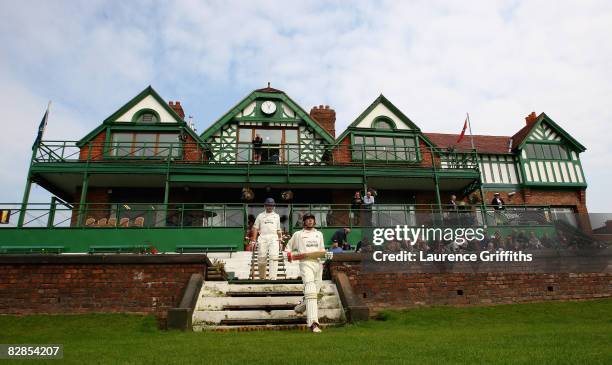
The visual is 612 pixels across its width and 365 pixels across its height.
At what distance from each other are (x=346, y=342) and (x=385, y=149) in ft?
50.4

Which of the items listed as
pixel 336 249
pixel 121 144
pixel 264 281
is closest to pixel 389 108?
pixel 336 249

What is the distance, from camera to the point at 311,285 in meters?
6.04

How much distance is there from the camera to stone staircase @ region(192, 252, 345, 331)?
652cm

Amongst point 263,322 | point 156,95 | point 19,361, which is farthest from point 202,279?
point 156,95

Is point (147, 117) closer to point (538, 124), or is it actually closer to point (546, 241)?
point (546, 241)

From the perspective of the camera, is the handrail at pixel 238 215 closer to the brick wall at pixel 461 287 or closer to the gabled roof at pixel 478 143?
the brick wall at pixel 461 287

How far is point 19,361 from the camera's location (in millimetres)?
3854

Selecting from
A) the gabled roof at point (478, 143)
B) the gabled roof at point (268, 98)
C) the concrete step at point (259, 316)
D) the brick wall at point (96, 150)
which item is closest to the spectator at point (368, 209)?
the gabled roof at point (268, 98)

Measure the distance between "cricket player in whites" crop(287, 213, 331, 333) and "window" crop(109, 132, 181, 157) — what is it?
481 inches

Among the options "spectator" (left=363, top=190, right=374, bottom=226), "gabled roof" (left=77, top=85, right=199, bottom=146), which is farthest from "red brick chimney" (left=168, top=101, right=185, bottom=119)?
"spectator" (left=363, top=190, right=374, bottom=226)

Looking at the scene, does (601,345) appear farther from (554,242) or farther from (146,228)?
(146,228)

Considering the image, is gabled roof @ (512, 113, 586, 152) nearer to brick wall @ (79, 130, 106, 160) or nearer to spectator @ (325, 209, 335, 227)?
spectator @ (325, 209, 335, 227)

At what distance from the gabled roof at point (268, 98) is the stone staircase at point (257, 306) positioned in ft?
37.1

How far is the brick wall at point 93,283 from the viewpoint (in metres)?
7.60
